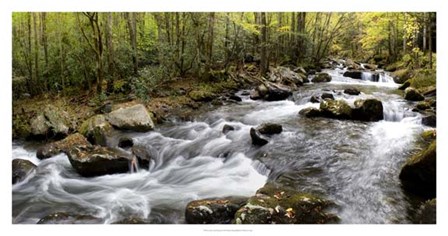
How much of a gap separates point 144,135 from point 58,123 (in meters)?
1.18

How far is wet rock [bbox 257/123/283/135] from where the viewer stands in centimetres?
546

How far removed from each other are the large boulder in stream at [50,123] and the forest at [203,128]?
0.06 ft

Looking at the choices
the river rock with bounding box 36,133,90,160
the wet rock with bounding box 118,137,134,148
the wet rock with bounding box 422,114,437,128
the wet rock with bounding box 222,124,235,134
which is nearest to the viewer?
the wet rock with bounding box 422,114,437,128

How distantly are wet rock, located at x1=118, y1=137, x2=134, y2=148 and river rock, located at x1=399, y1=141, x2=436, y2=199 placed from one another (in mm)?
3469

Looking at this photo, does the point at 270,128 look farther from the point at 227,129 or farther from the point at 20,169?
the point at 20,169

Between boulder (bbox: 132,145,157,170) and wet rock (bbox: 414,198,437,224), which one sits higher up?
boulder (bbox: 132,145,157,170)

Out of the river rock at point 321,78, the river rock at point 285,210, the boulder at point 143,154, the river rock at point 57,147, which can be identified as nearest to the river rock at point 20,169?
the river rock at point 57,147

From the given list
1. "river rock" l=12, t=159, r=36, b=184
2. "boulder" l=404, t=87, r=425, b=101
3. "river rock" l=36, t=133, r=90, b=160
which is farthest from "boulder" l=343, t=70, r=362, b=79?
"river rock" l=12, t=159, r=36, b=184

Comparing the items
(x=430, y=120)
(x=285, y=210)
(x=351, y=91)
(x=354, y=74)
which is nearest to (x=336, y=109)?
(x=351, y=91)

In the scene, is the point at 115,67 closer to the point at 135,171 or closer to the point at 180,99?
the point at 180,99

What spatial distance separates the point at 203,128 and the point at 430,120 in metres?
3.13

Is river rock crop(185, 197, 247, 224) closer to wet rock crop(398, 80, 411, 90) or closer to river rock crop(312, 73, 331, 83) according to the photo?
wet rock crop(398, 80, 411, 90)

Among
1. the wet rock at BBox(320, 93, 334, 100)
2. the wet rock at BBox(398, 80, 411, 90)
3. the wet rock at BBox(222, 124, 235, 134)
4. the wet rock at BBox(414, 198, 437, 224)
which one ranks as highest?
the wet rock at BBox(398, 80, 411, 90)

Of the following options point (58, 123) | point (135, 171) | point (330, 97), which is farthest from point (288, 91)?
point (58, 123)
